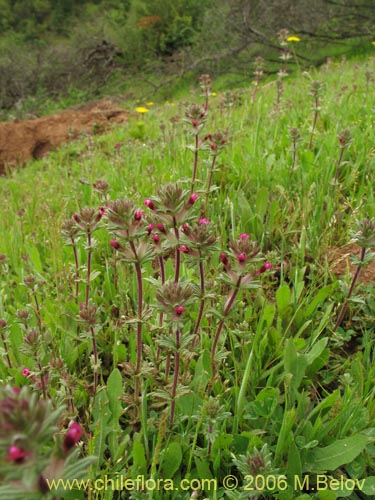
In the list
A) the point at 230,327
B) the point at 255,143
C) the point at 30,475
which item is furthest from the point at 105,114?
the point at 30,475

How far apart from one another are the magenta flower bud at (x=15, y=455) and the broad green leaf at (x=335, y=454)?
106 centimetres

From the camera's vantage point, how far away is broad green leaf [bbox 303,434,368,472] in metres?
1.41

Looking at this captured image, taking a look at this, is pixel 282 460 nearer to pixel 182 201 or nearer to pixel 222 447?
pixel 222 447

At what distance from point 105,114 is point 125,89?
30.1ft

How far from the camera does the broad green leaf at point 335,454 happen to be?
141cm

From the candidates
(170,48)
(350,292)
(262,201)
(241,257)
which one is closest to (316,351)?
(350,292)

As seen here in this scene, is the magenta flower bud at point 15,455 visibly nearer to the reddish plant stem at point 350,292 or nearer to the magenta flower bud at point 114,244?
the magenta flower bud at point 114,244

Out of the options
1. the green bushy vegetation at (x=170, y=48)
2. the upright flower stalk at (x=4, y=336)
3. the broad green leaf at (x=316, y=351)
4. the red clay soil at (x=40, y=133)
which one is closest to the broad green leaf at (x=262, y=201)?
the broad green leaf at (x=316, y=351)

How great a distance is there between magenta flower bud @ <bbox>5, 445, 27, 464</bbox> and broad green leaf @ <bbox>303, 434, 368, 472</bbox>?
106 centimetres

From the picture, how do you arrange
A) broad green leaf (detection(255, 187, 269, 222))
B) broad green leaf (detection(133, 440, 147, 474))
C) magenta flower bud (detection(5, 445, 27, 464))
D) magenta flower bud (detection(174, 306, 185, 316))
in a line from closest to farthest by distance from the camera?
magenta flower bud (detection(5, 445, 27, 464)) < magenta flower bud (detection(174, 306, 185, 316)) < broad green leaf (detection(133, 440, 147, 474)) < broad green leaf (detection(255, 187, 269, 222))

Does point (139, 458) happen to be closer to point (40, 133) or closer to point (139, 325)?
point (139, 325)

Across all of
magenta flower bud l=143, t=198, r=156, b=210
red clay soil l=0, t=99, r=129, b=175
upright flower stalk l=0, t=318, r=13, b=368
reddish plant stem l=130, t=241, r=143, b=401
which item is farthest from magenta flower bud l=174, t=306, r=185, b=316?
red clay soil l=0, t=99, r=129, b=175

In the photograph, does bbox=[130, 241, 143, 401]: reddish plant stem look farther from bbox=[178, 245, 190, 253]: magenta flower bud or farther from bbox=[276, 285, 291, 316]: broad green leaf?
bbox=[276, 285, 291, 316]: broad green leaf

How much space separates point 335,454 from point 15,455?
1116 mm
